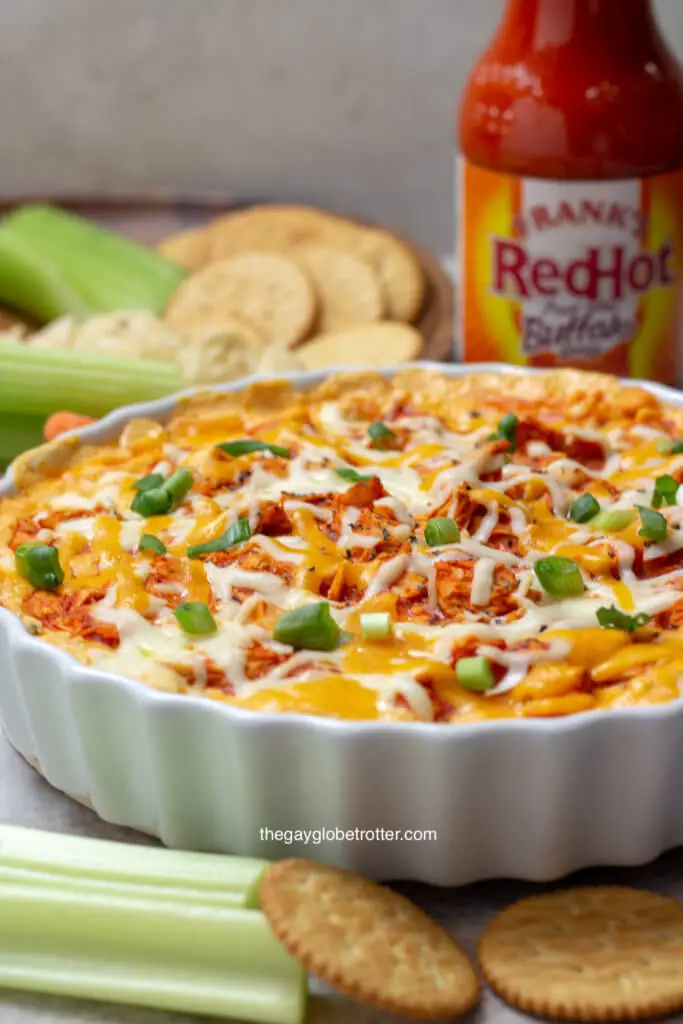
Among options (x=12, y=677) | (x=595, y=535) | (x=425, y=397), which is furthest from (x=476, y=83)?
(x=12, y=677)

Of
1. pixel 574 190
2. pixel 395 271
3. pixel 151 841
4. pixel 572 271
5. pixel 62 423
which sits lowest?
pixel 151 841

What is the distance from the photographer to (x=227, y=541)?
281 cm

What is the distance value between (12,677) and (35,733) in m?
0.11

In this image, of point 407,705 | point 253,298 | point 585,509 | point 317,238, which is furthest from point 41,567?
point 317,238

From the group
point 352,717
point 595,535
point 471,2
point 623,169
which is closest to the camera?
point 352,717

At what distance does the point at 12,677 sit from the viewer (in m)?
2.61

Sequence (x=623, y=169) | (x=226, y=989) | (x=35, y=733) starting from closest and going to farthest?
(x=226, y=989), (x=35, y=733), (x=623, y=169)

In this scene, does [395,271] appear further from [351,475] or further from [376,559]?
[376,559]

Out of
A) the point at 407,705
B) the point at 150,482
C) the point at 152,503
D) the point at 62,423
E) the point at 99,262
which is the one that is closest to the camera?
the point at 407,705

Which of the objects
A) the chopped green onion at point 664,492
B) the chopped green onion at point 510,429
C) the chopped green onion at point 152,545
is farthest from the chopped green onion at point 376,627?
the chopped green onion at point 510,429

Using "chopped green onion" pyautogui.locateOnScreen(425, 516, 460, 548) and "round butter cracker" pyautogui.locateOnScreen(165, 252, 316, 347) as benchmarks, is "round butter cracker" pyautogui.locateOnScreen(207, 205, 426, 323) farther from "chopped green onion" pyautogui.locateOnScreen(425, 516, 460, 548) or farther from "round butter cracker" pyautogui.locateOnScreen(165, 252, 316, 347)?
"chopped green onion" pyautogui.locateOnScreen(425, 516, 460, 548)

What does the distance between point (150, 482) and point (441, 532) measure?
2.31ft

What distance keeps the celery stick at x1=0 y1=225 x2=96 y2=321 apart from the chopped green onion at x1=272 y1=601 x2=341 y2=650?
3084mm

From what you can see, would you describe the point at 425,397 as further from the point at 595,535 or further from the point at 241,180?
the point at 241,180
